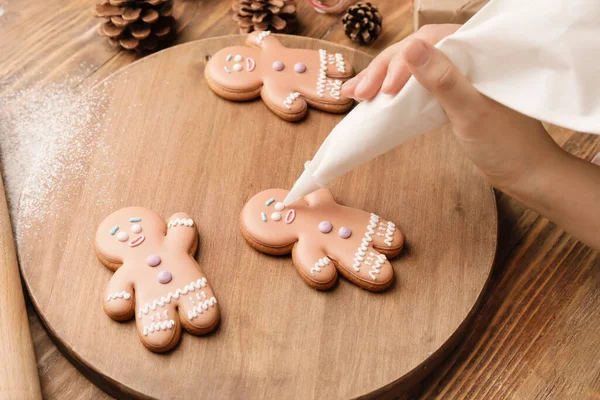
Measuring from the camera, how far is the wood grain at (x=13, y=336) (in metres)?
0.82

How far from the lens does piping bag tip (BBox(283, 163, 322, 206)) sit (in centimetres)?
91

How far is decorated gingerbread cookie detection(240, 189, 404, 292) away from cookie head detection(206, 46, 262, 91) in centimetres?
21

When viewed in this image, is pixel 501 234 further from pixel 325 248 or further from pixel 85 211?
pixel 85 211

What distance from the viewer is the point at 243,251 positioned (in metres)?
0.94

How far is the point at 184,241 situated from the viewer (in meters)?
0.92

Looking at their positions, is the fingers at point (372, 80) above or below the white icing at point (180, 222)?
above

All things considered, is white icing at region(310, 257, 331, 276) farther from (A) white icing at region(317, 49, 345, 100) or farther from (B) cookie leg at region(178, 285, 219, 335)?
(A) white icing at region(317, 49, 345, 100)

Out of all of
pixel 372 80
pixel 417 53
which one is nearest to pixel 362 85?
pixel 372 80

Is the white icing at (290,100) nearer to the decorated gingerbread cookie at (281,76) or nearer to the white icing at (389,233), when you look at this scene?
the decorated gingerbread cookie at (281,76)

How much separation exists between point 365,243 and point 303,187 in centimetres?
11

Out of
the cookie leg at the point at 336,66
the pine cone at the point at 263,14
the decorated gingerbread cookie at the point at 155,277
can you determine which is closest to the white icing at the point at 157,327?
the decorated gingerbread cookie at the point at 155,277

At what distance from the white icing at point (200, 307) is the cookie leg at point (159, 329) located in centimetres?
2

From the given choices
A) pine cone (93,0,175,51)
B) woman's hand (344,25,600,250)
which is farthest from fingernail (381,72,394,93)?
pine cone (93,0,175,51)

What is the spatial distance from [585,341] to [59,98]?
90cm
